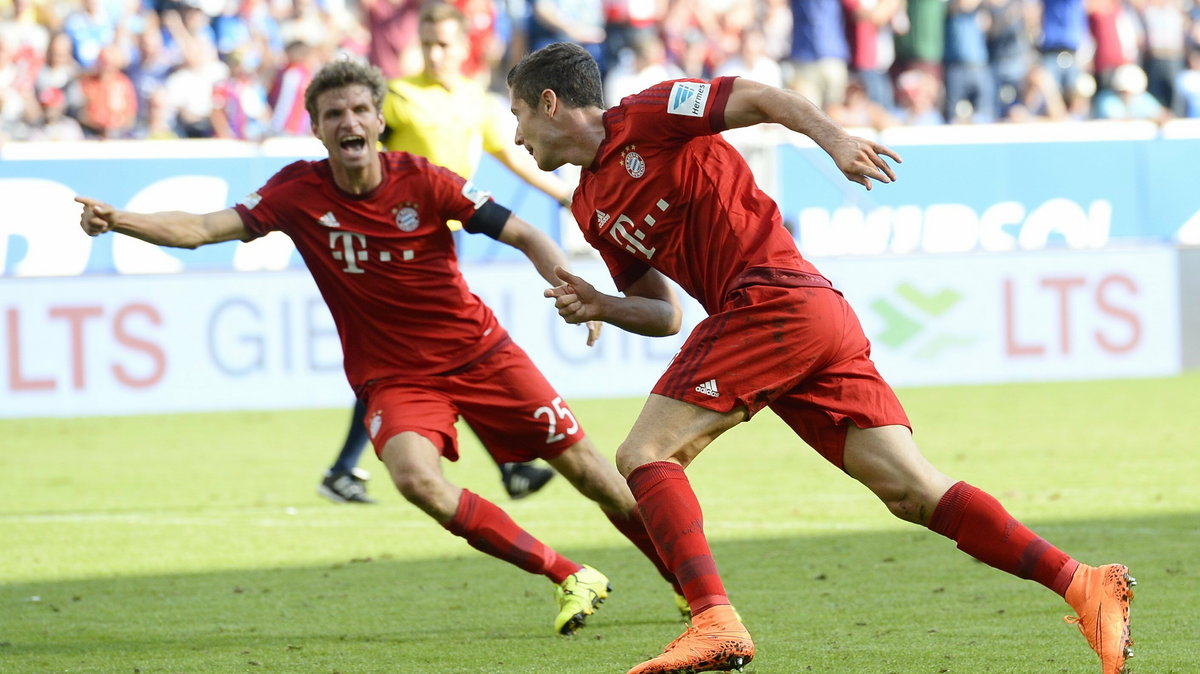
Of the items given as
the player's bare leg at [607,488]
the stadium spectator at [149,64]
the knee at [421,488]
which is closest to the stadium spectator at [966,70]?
the stadium spectator at [149,64]

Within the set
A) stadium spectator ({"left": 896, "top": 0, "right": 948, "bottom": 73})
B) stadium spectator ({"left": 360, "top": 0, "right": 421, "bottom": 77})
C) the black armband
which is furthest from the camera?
stadium spectator ({"left": 896, "top": 0, "right": 948, "bottom": 73})

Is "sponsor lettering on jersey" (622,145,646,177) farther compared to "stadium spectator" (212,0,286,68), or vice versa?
"stadium spectator" (212,0,286,68)

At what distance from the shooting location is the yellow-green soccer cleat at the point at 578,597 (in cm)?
566

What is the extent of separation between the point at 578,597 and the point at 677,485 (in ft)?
3.95

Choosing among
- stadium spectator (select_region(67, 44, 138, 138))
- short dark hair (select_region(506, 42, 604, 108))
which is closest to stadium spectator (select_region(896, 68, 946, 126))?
stadium spectator (select_region(67, 44, 138, 138))

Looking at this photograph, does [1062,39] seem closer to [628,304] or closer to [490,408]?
[490,408]

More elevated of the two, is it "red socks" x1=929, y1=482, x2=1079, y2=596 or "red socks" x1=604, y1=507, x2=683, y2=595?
"red socks" x1=929, y1=482, x2=1079, y2=596

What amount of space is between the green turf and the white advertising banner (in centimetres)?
85

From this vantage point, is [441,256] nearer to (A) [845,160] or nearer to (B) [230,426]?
(A) [845,160]

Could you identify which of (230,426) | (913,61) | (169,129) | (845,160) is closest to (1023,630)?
(845,160)

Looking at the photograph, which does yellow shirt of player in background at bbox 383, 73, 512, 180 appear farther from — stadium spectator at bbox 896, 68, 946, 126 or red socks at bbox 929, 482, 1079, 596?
stadium spectator at bbox 896, 68, 946, 126

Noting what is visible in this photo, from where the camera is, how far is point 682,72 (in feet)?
60.1

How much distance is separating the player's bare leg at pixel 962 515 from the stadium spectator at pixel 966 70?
14.9 meters

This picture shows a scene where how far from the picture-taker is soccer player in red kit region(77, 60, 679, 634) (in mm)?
6117
